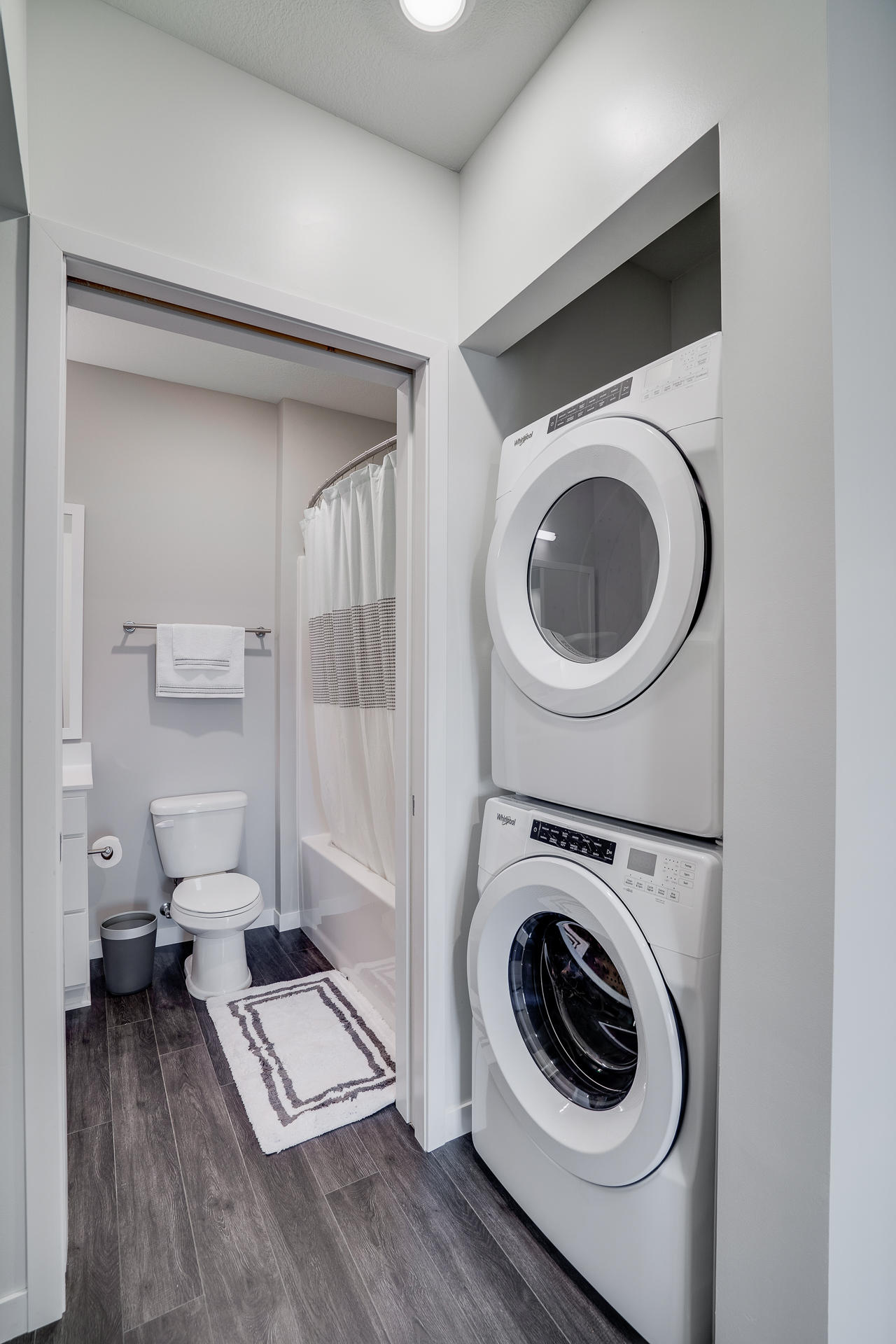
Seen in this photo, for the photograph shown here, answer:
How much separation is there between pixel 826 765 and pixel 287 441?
9.61ft

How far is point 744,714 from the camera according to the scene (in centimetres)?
101

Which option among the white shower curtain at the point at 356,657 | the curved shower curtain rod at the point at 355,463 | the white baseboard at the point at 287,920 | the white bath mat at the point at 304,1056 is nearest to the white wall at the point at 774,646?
the white bath mat at the point at 304,1056

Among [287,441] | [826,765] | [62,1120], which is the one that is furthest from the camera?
[287,441]

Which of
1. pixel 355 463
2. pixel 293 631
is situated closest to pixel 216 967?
pixel 293 631

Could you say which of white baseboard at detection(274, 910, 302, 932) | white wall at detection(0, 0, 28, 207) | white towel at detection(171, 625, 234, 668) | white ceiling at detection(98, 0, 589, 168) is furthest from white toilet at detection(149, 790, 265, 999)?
white ceiling at detection(98, 0, 589, 168)

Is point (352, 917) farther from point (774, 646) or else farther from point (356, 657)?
point (774, 646)

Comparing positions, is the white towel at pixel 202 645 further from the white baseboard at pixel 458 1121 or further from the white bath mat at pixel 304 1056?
the white baseboard at pixel 458 1121

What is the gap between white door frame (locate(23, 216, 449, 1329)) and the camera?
124 cm

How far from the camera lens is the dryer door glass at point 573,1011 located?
133cm

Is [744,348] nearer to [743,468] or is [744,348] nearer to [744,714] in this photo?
[743,468]

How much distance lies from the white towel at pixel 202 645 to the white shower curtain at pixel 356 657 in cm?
39

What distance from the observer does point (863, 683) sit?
3.09 ft

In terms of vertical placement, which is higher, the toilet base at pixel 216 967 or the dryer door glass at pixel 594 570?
the dryer door glass at pixel 594 570

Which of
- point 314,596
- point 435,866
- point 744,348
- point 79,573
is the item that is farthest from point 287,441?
point 744,348
